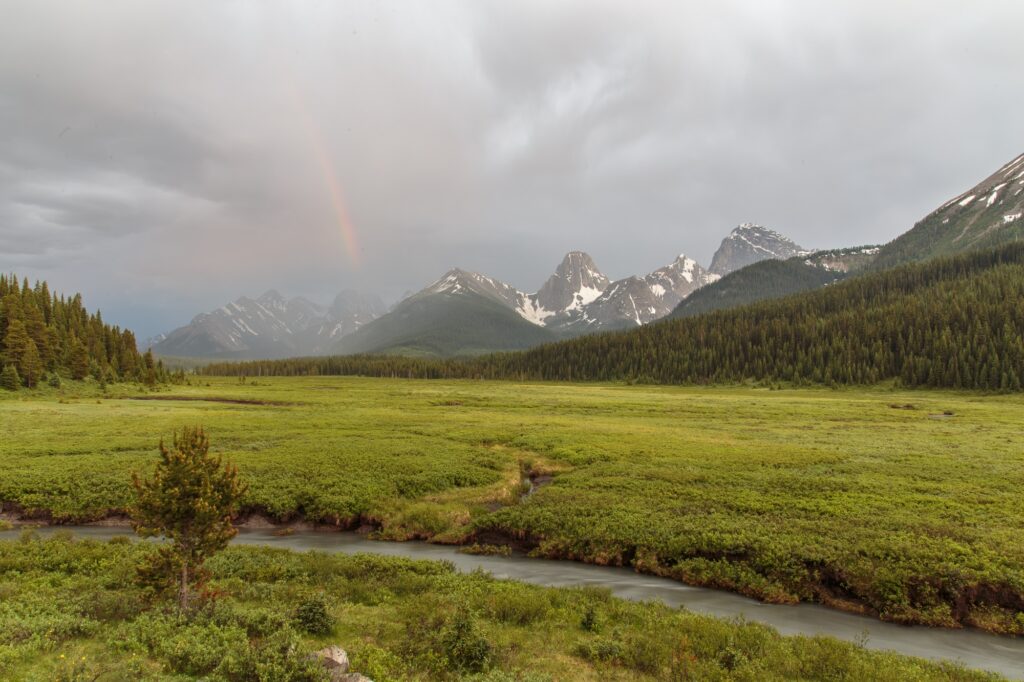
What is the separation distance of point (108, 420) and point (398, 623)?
2458 inches

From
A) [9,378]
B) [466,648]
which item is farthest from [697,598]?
[9,378]

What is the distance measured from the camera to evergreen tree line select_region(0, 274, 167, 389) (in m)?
86.9

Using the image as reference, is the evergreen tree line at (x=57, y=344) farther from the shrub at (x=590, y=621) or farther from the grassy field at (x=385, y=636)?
the shrub at (x=590, y=621)

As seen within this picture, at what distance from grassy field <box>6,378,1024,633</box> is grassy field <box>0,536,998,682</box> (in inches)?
258

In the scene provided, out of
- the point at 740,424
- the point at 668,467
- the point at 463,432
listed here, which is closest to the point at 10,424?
the point at 463,432

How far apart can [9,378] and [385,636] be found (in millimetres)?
108411

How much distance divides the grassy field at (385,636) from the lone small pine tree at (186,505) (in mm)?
1889

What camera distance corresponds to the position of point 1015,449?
1700 inches

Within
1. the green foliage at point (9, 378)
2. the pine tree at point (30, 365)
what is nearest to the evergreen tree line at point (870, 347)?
the pine tree at point (30, 365)

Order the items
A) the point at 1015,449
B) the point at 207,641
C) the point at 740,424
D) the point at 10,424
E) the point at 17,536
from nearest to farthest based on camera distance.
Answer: the point at 207,641 < the point at 17,536 < the point at 1015,449 < the point at 10,424 < the point at 740,424

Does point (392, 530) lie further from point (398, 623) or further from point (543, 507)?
point (398, 623)

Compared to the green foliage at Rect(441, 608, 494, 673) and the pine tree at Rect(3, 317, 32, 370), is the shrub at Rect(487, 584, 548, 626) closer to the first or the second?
the green foliage at Rect(441, 608, 494, 673)

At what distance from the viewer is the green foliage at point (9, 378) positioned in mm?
81625

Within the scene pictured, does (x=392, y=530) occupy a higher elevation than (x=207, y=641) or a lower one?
lower
